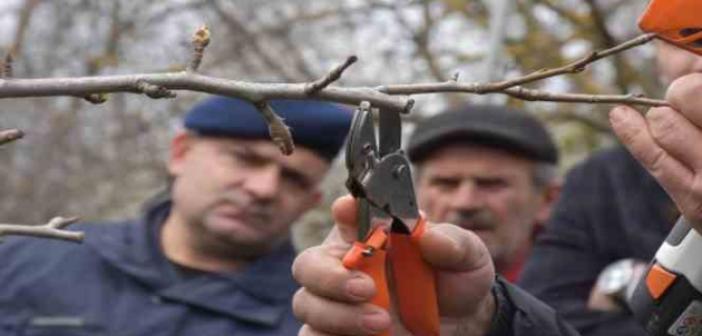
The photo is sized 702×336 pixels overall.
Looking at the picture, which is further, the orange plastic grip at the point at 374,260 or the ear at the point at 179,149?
the ear at the point at 179,149

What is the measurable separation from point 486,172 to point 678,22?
181 centimetres

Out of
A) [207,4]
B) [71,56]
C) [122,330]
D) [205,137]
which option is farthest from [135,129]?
[122,330]

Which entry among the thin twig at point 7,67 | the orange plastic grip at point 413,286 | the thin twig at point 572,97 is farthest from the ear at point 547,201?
the thin twig at point 7,67

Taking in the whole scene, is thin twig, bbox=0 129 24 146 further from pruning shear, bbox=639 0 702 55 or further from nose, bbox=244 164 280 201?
nose, bbox=244 164 280 201

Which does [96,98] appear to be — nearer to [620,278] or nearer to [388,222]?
[388,222]

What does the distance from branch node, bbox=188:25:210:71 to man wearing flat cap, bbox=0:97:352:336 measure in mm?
1331

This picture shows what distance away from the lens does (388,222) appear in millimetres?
1184

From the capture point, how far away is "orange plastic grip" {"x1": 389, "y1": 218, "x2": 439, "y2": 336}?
1246 mm

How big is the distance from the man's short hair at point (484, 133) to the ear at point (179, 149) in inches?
19.8

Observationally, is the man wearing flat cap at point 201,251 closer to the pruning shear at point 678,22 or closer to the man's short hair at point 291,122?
the man's short hair at point 291,122

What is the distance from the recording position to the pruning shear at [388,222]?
113 cm

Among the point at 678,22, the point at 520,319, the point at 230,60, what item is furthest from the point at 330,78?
the point at 230,60

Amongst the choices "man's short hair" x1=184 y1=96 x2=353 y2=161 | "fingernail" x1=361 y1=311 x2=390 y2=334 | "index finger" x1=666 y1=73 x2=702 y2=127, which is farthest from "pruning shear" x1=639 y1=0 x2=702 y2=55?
"man's short hair" x1=184 y1=96 x2=353 y2=161

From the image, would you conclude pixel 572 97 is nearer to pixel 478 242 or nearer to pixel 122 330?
pixel 478 242
